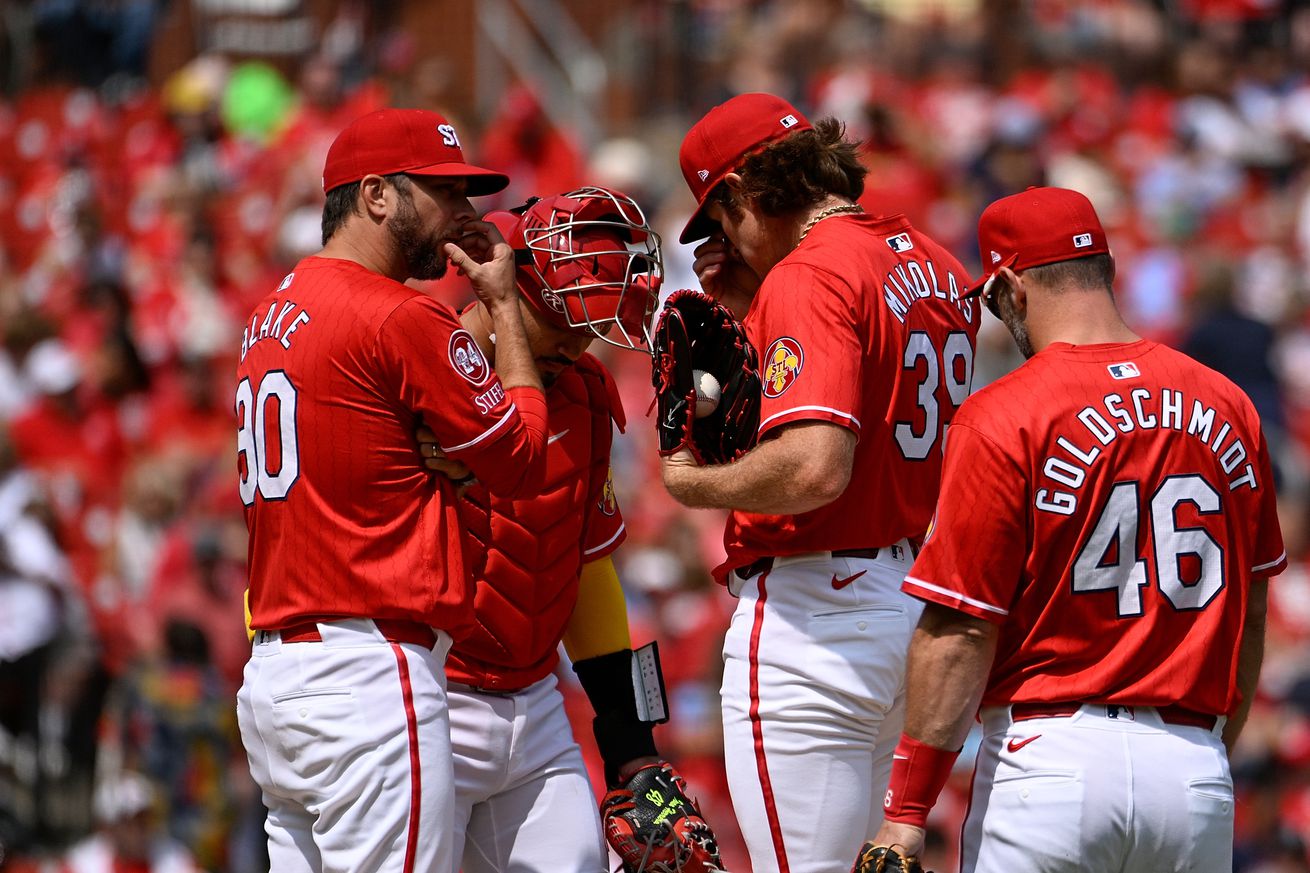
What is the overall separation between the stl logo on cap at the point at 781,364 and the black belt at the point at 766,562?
0.44m

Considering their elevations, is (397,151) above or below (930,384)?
above

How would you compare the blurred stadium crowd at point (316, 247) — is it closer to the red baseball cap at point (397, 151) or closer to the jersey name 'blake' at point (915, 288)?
the jersey name 'blake' at point (915, 288)

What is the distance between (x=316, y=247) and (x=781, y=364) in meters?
8.36

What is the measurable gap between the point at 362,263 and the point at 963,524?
1568 mm

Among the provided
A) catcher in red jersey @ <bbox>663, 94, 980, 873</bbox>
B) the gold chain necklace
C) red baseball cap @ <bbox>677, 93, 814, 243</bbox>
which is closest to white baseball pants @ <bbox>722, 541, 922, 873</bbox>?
catcher in red jersey @ <bbox>663, 94, 980, 873</bbox>

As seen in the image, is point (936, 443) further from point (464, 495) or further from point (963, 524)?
point (464, 495)

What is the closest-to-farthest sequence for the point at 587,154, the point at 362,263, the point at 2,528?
the point at 362,263 < the point at 2,528 < the point at 587,154

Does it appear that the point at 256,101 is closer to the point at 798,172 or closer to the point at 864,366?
the point at 798,172

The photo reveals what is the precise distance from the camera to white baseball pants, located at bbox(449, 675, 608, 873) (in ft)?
14.8

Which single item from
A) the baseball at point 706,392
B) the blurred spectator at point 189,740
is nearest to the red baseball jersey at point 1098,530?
the baseball at point 706,392

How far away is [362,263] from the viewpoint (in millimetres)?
4312

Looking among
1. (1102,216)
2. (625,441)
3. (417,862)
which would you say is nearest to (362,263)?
(417,862)

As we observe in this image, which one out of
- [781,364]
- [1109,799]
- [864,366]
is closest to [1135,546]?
[1109,799]

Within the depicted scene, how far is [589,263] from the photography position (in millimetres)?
4566
